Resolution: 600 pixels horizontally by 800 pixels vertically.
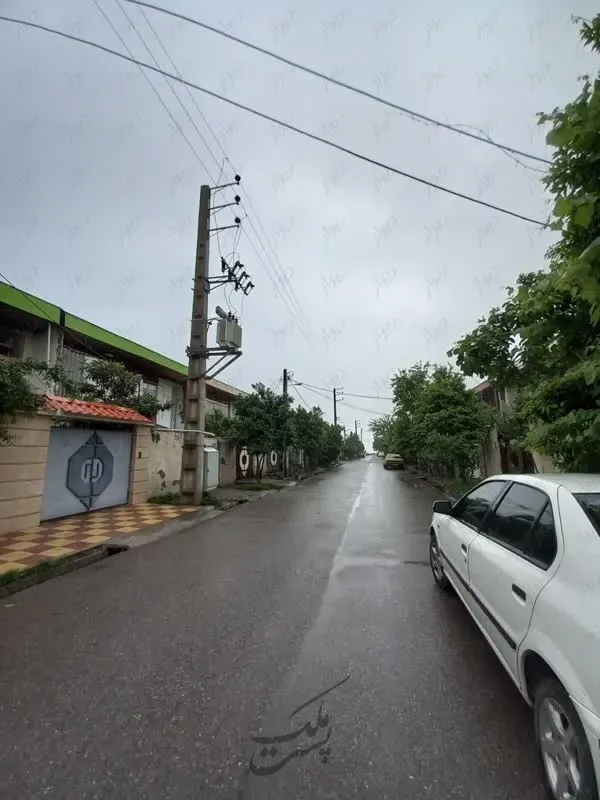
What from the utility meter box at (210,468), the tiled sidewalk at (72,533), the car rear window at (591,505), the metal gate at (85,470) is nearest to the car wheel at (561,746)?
the car rear window at (591,505)

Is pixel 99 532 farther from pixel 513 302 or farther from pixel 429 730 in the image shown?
pixel 513 302

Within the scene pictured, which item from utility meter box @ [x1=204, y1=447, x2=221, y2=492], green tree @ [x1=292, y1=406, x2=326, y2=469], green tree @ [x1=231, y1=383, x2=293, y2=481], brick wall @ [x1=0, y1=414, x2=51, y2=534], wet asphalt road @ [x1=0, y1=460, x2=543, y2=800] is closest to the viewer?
wet asphalt road @ [x1=0, y1=460, x2=543, y2=800]

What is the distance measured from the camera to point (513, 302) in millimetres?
5352

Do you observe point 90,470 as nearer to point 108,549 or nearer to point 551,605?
point 108,549

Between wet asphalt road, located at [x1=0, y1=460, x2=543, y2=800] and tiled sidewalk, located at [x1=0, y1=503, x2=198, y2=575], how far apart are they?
1.23 metres

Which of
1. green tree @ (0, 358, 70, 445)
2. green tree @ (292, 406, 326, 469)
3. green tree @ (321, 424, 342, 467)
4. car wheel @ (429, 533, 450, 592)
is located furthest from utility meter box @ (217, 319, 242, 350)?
green tree @ (321, 424, 342, 467)

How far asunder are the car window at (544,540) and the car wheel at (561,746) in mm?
551

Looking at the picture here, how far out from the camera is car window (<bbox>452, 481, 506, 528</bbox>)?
334 centimetres

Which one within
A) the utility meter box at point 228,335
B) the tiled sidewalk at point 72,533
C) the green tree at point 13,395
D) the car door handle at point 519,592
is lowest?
the tiled sidewalk at point 72,533

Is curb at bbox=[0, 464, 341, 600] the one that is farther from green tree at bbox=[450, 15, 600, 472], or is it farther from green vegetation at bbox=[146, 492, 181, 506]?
green tree at bbox=[450, 15, 600, 472]

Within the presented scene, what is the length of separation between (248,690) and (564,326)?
4.24 meters

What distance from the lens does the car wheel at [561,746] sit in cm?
157

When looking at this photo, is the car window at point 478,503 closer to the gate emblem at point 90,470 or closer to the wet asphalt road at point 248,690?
the wet asphalt road at point 248,690

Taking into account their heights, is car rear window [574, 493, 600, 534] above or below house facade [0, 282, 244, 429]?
below
